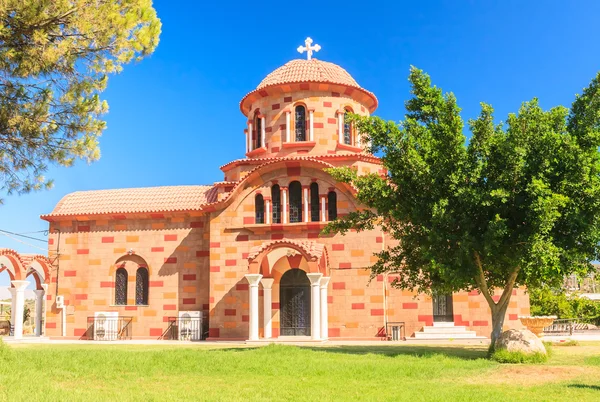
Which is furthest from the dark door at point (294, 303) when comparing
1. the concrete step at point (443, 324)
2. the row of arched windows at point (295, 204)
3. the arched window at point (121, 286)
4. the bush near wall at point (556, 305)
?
the bush near wall at point (556, 305)

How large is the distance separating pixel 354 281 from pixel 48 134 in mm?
12796

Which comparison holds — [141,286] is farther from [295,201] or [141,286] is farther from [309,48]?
[309,48]

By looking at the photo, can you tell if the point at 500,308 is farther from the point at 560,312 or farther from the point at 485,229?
the point at 560,312

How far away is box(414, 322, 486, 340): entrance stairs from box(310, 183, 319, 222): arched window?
5.91m

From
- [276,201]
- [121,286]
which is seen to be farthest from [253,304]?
[121,286]

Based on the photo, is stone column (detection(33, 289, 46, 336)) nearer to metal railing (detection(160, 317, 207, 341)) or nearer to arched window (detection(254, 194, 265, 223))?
metal railing (detection(160, 317, 207, 341))

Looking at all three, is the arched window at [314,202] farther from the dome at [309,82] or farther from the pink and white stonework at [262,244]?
the dome at [309,82]

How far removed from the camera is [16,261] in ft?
85.7

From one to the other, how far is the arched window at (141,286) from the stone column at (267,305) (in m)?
5.84

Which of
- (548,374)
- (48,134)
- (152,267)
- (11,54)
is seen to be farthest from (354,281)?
(11,54)

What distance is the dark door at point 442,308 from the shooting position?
78.9 ft

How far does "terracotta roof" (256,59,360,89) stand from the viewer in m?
27.6

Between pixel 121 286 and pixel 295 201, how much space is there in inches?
339

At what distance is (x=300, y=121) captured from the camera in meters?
27.5
